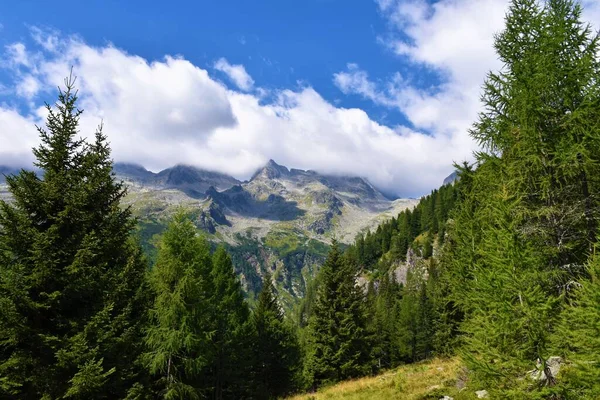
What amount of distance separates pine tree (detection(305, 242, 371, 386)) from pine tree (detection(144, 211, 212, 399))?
1274 centimetres

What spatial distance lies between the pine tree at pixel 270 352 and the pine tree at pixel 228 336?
224 centimetres

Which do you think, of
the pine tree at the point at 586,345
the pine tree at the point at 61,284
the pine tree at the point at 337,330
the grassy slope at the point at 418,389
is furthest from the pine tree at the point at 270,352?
the pine tree at the point at 586,345

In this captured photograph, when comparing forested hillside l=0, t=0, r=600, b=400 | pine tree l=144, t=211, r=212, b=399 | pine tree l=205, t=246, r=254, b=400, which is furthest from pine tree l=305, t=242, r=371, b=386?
forested hillside l=0, t=0, r=600, b=400

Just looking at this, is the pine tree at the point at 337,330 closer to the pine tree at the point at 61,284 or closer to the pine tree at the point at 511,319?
the pine tree at the point at 61,284

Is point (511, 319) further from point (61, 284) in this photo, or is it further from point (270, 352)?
point (270, 352)

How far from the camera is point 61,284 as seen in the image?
12188 mm

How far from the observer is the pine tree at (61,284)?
1113cm

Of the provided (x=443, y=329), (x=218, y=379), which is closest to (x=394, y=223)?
(x=443, y=329)

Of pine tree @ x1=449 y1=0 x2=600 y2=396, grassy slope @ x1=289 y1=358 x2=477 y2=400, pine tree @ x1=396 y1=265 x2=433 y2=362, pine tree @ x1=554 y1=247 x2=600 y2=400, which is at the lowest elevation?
pine tree @ x1=396 y1=265 x2=433 y2=362

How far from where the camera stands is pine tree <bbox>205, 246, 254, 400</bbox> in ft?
86.7

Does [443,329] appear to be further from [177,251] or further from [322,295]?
[177,251]

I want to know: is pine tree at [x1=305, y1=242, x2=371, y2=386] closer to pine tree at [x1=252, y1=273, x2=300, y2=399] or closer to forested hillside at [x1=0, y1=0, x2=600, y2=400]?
pine tree at [x1=252, y1=273, x2=300, y2=399]

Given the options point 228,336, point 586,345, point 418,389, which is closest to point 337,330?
point 228,336

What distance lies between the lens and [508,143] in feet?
41.1
